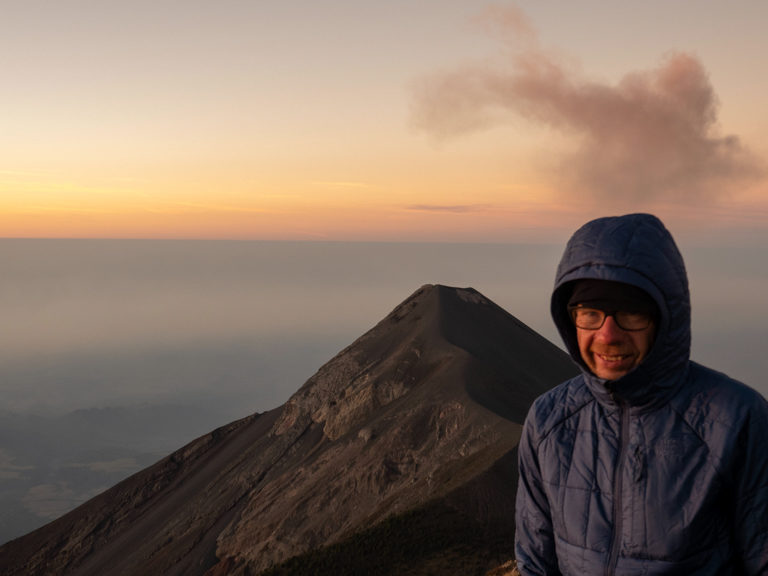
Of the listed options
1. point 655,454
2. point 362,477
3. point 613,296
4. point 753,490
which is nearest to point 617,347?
point 613,296

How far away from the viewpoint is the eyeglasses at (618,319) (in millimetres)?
3953

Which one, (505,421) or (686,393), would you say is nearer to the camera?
(686,393)

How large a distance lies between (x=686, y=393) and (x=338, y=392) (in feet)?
168

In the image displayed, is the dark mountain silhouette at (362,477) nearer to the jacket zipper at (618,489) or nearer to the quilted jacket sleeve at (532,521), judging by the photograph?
the quilted jacket sleeve at (532,521)

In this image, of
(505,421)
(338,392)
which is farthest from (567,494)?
(338,392)

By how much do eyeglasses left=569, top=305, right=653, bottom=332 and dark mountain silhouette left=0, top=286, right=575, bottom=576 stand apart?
1667 centimetres

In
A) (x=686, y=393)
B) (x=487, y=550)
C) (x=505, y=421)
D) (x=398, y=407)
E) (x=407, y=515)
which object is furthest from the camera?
(x=398, y=407)

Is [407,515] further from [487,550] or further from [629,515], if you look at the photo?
[629,515]

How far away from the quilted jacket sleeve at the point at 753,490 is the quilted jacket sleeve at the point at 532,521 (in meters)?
1.15

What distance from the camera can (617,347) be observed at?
4012 mm

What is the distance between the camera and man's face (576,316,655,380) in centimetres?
398

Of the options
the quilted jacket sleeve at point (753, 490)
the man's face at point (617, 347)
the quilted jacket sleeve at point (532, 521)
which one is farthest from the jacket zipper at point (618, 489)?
the quilted jacket sleeve at point (753, 490)

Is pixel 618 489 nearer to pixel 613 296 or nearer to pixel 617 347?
pixel 617 347

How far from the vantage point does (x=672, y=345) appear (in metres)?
3.90
